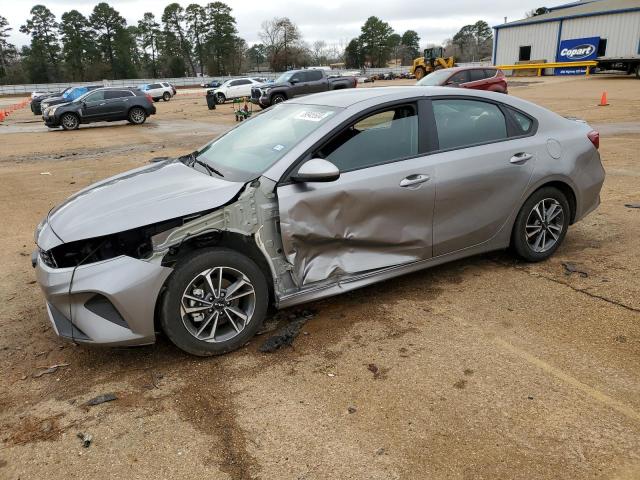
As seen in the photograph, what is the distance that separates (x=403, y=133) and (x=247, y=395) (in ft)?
7.30

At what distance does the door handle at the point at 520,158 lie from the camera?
428 centimetres

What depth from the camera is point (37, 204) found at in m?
8.09

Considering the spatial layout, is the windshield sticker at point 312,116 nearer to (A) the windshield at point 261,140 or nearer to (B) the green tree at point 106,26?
(A) the windshield at point 261,140

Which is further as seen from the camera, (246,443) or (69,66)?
(69,66)

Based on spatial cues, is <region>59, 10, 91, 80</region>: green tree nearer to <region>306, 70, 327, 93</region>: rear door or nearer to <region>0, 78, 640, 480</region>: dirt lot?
<region>306, 70, 327, 93</region>: rear door

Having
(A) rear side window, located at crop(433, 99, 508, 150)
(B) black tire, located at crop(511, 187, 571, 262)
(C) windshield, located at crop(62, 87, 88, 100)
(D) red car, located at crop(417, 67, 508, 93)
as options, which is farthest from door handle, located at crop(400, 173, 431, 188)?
(C) windshield, located at crop(62, 87, 88, 100)

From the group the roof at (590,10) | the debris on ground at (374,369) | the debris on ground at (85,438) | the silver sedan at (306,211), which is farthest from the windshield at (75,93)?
the roof at (590,10)

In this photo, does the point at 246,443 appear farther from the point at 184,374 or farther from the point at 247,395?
the point at 184,374

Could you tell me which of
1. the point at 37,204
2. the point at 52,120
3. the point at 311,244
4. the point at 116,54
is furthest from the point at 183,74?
the point at 311,244

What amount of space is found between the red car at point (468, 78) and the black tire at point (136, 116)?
1198 centimetres

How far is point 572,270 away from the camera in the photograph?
4547 millimetres

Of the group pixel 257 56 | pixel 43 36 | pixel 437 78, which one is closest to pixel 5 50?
pixel 43 36

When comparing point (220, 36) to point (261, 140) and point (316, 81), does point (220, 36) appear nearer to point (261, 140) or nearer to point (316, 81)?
point (316, 81)

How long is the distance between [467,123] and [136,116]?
68.3 ft
